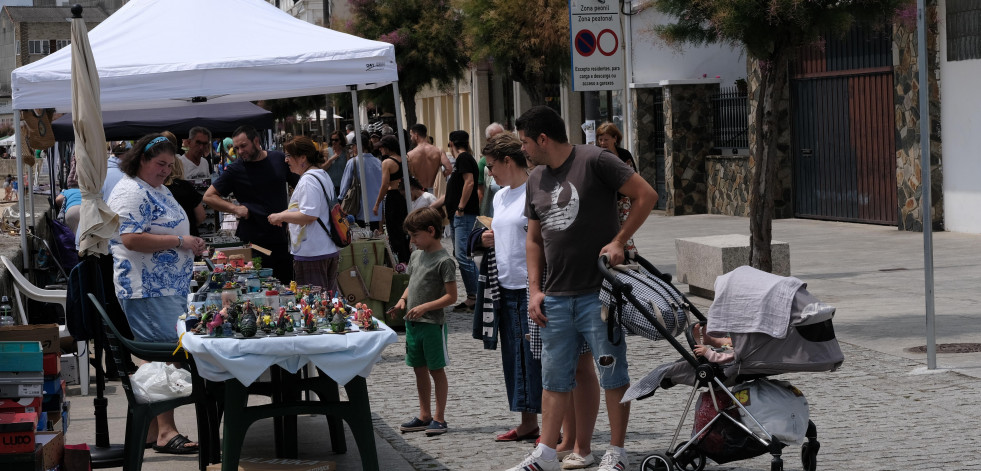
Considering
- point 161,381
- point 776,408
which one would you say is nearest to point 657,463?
point 776,408

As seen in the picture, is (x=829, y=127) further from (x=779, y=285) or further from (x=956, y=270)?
(x=779, y=285)

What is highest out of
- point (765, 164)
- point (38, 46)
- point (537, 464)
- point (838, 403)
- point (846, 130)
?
point (38, 46)

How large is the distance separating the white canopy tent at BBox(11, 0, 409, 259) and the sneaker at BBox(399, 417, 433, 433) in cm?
408

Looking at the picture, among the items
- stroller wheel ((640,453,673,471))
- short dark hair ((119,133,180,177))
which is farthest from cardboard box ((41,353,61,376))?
stroller wheel ((640,453,673,471))

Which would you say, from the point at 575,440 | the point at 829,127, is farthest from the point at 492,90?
the point at 575,440

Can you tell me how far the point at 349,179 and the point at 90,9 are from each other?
113m

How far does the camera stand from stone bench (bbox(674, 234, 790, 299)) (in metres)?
12.8

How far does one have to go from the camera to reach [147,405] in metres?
6.64

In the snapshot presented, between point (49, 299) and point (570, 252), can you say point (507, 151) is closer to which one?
point (570, 252)

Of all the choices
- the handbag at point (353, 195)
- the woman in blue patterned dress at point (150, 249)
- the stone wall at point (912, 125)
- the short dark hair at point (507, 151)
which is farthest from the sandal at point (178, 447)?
the stone wall at point (912, 125)

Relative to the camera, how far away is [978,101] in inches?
661

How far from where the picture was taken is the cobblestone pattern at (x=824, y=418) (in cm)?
677

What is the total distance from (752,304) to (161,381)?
3335 mm

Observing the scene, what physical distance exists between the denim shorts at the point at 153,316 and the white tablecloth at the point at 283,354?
5.14 ft
